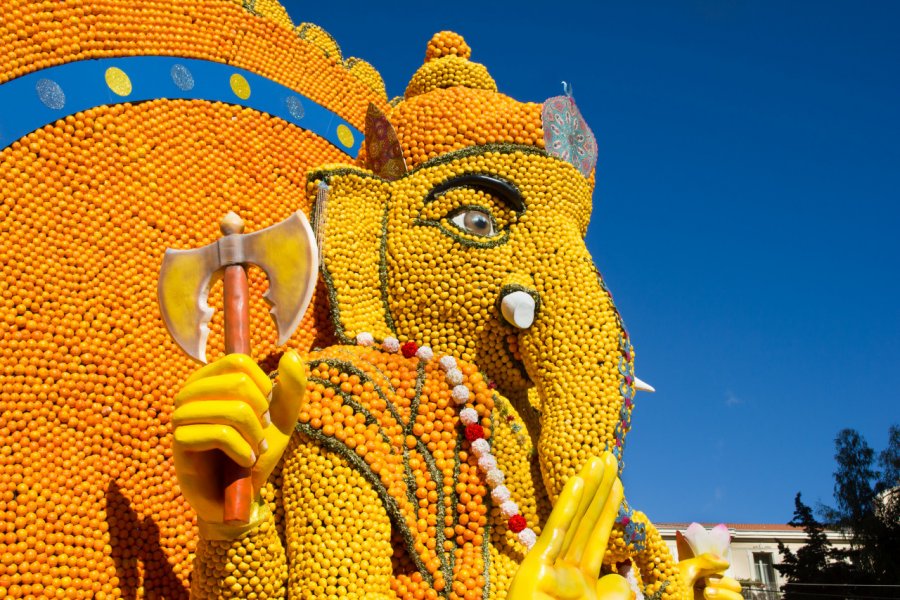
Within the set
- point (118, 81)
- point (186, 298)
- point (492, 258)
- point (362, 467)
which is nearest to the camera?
point (186, 298)

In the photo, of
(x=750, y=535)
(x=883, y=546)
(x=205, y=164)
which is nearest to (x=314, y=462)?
(x=205, y=164)

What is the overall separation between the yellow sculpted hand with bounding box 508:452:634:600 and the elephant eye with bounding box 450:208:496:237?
175 centimetres

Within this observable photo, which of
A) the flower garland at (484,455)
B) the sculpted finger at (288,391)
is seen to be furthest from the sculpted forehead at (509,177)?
the sculpted finger at (288,391)

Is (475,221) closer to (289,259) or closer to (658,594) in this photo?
(289,259)

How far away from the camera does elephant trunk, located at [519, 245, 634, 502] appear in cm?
505

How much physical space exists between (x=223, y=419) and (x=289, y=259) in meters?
0.78

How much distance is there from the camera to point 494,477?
5176 millimetres

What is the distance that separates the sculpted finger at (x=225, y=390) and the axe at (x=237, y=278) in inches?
8.6

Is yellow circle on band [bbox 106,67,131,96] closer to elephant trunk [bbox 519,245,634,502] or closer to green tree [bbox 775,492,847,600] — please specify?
elephant trunk [bbox 519,245,634,502]

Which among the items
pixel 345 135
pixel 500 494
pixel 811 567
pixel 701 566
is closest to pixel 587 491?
pixel 500 494

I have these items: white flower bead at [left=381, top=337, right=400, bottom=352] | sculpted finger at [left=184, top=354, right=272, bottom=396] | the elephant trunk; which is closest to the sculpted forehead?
the elephant trunk

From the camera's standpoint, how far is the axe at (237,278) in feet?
13.6

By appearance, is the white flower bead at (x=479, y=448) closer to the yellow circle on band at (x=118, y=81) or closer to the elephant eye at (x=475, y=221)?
the elephant eye at (x=475, y=221)

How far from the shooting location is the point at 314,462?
487cm
